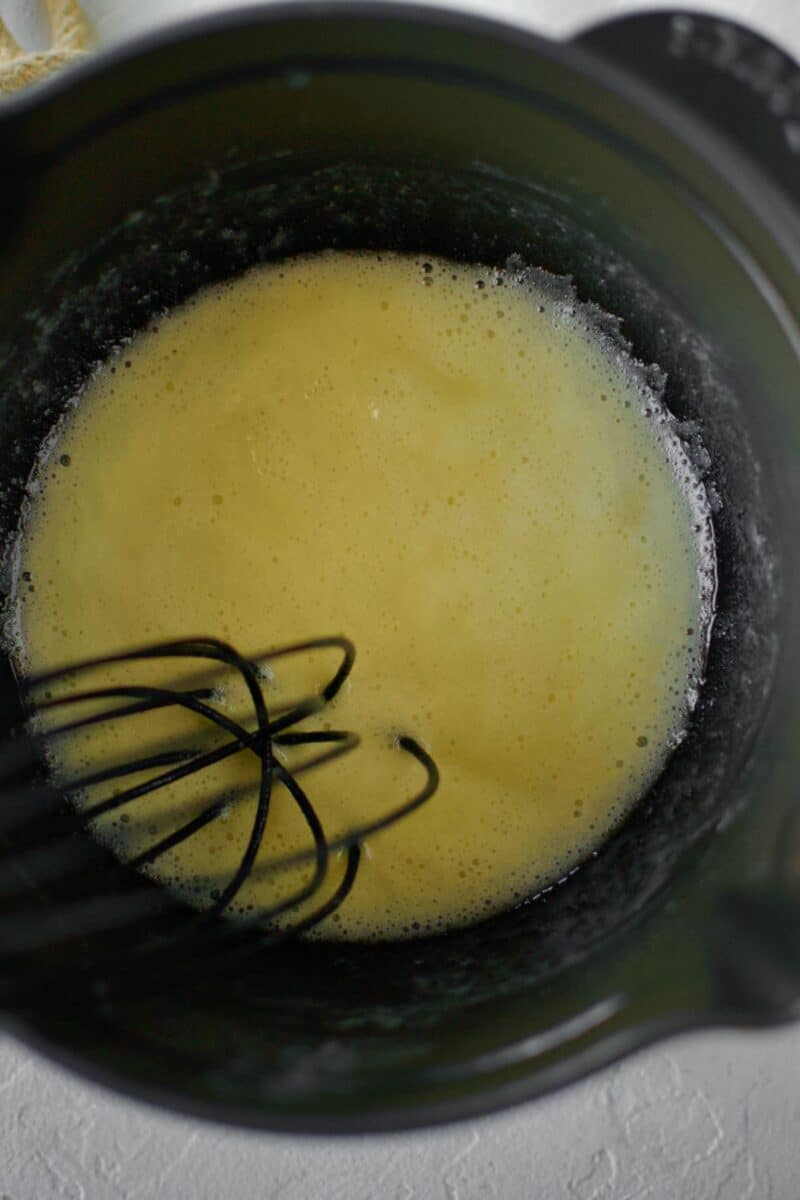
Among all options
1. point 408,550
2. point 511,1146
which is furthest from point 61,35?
point 511,1146

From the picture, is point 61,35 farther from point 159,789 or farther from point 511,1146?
point 511,1146

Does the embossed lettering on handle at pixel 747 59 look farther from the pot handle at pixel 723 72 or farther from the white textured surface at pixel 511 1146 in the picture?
the white textured surface at pixel 511 1146

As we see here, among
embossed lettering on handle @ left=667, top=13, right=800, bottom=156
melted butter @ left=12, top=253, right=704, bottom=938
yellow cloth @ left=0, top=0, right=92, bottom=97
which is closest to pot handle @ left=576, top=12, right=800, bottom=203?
embossed lettering on handle @ left=667, top=13, right=800, bottom=156

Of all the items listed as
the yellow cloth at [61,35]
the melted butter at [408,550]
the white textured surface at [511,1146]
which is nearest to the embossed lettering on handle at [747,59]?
the melted butter at [408,550]

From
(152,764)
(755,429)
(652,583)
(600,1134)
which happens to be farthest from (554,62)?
(600,1134)

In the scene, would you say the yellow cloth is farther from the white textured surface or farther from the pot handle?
the white textured surface
